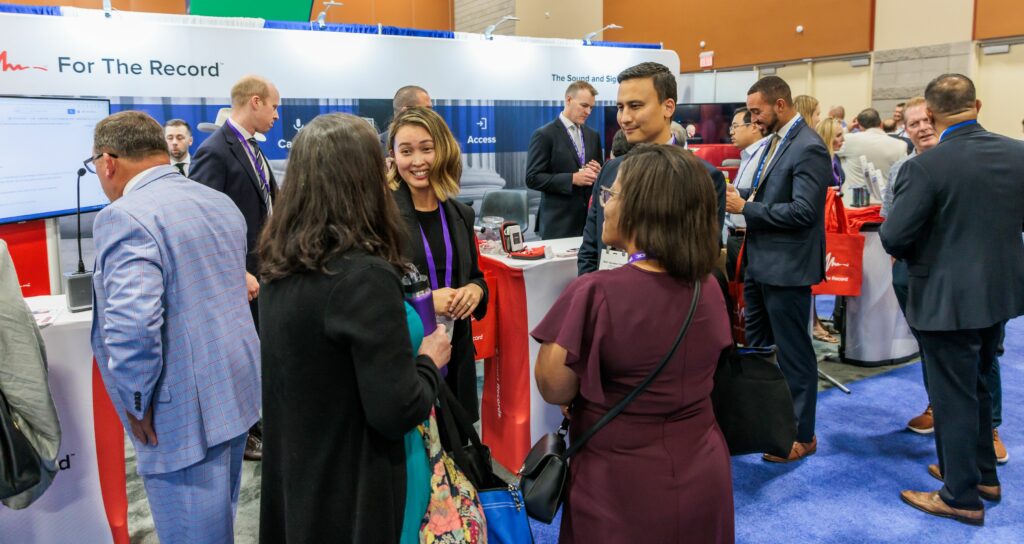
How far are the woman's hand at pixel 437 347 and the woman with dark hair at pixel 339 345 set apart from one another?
75mm

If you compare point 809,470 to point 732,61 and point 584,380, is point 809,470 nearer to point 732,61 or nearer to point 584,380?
point 584,380

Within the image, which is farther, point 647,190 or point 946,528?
point 946,528

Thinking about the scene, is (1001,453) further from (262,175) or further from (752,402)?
(262,175)

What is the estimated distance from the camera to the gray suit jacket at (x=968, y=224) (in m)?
2.40

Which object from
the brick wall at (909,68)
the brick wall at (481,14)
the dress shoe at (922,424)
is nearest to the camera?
the dress shoe at (922,424)

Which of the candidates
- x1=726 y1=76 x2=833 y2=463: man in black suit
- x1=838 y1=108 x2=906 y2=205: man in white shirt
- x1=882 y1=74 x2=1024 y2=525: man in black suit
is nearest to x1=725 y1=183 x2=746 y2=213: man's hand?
x1=726 y1=76 x2=833 y2=463: man in black suit

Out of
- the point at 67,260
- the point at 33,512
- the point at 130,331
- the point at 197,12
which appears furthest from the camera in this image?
the point at 197,12

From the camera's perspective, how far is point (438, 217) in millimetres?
2250

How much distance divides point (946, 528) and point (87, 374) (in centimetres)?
309

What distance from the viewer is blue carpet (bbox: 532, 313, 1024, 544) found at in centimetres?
257

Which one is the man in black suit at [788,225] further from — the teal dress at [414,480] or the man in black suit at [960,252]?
the teal dress at [414,480]

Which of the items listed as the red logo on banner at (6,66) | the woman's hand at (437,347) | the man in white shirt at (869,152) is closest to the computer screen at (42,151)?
the red logo on banner at (6,66)

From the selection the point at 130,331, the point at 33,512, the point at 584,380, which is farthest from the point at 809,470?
the point at 33,512

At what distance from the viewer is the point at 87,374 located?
226 centimetres
